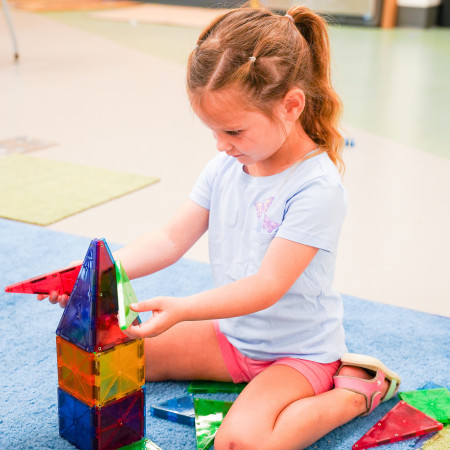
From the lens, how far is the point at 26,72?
11.8 ft

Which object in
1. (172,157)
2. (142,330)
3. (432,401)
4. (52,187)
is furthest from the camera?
(172,157)

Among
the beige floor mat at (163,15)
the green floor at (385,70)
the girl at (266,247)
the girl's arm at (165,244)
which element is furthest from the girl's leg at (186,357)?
the beige floor mat at (163,15)

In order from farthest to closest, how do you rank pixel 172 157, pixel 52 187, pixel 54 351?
pixel 172 157, pixel 52 187, pixel 54 351

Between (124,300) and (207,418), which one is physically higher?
(124,300)

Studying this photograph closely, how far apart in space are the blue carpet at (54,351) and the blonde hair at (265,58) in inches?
17.0

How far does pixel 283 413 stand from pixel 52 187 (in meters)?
1.22

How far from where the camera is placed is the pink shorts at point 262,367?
948 mm

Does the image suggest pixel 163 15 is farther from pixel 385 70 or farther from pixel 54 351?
pixel 54 351

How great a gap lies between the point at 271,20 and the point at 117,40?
13.7 feet

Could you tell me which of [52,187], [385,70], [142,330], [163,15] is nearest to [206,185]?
[142,330]

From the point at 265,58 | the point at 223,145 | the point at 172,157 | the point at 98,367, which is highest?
the point at 265,58

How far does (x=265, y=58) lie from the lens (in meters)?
0.84

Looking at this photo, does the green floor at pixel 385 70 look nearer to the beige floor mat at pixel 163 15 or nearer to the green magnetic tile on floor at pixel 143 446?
the beige floor mat at pixel 163 15

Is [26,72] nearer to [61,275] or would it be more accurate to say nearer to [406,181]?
[406,181]
